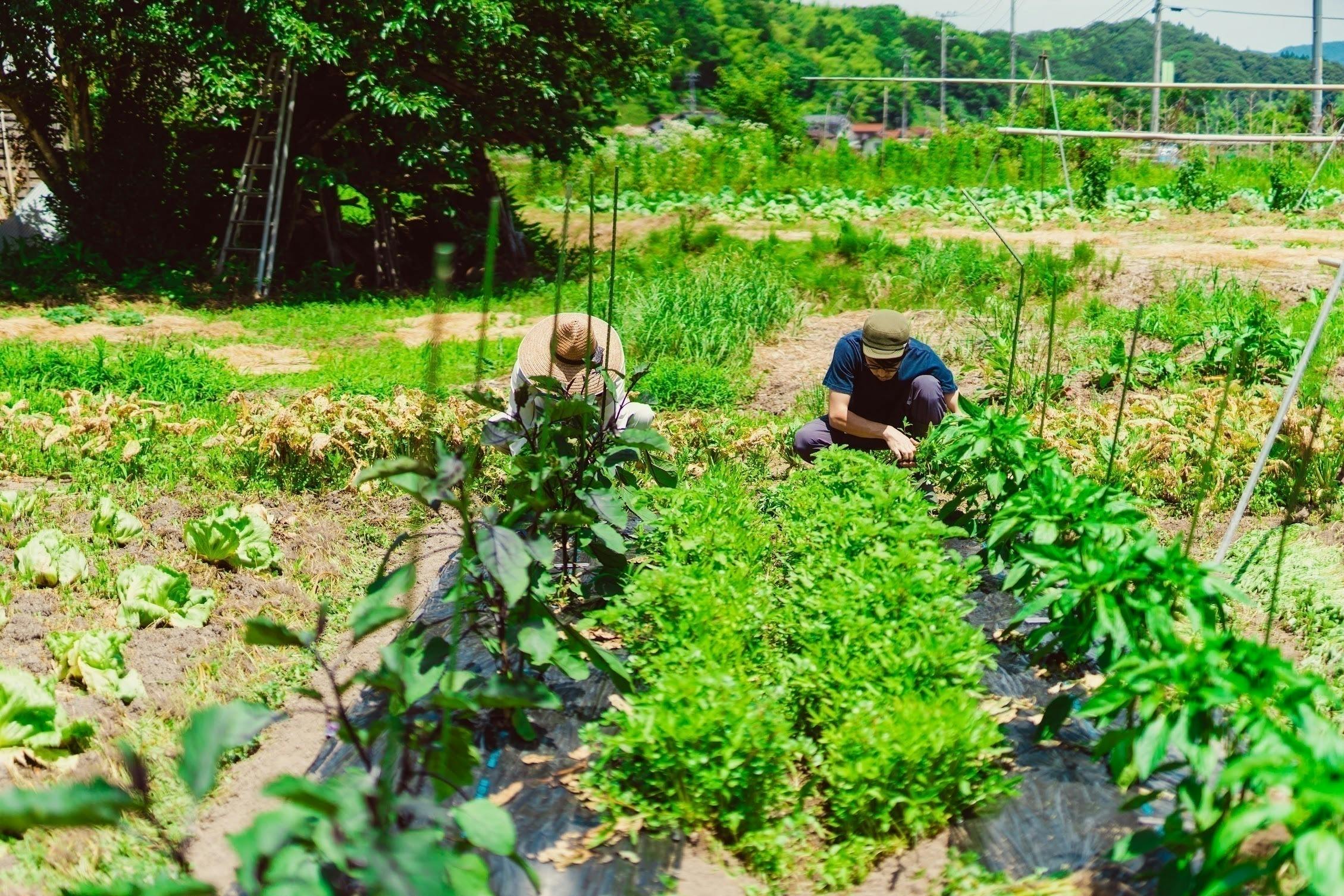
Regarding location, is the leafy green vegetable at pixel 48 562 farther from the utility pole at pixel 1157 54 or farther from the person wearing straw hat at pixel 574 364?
the utility pole at pixel 1157 54

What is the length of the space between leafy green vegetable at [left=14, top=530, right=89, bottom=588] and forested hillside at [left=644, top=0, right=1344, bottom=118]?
109 ft

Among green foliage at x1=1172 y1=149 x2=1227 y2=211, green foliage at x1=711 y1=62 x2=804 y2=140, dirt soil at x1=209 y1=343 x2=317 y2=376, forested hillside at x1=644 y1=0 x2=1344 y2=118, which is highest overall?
forested hillside at x1=644 y1=0 x2=1344 y2=118

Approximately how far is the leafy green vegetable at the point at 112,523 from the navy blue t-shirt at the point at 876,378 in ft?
9.63

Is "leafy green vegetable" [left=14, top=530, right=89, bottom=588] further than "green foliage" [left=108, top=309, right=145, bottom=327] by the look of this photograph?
No

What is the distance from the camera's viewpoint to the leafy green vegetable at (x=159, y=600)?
3.84 m

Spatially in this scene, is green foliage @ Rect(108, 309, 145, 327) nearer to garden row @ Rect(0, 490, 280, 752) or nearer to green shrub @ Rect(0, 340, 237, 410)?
green shrub @ Rect(0, 340, 237, 410)

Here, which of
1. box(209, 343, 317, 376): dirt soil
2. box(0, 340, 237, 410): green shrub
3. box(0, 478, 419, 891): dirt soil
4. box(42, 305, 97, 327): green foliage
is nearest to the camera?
box(0, 478, 419, 891): dirt soil

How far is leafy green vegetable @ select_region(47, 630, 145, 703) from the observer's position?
3.39 m

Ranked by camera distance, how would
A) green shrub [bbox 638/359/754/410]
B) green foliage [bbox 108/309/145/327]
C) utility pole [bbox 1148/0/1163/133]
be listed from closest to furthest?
green shrub [bbox 638/359/754/410], green foliage [bbox 108/309/145/327], utility pole [bbox 1148/0/1163/133]

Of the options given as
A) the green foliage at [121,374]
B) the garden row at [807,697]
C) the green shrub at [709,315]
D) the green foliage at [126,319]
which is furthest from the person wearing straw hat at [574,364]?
the green foliage at [126,319]

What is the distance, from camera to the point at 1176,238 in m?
11.5

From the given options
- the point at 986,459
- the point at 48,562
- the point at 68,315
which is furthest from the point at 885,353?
the point at 68,315

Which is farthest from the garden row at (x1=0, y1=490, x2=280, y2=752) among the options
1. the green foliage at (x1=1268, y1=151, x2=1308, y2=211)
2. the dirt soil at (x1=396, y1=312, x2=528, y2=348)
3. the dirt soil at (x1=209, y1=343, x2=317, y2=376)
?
the green foliage at (x1=1268, y1=151, x2=1308, y2=211)

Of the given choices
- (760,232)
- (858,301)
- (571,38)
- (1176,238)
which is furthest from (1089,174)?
(571,38)
